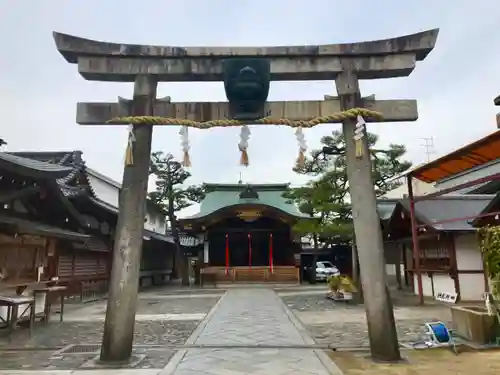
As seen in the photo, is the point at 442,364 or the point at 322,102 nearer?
the point at 442,364

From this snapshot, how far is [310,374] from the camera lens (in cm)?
550

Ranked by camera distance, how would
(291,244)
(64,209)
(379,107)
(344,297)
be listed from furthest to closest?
(291,244), (344,297), (64,209), (379,107)

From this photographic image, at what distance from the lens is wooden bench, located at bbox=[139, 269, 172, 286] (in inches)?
1024

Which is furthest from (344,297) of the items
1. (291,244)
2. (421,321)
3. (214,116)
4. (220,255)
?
(220,255)

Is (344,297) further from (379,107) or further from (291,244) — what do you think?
(291,244)

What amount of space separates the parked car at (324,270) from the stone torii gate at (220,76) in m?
22.7

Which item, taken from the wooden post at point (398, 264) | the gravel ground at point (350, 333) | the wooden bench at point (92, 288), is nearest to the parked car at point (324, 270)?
the wooden post at point (398, 264)

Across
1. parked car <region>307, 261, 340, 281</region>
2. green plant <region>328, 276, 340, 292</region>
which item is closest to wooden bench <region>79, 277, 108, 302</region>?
green plant <region>328, 276, 340, 292</region>

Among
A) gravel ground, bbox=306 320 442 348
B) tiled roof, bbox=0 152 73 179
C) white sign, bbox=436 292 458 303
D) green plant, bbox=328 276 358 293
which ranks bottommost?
gravel ground, bbox=306 320 442 348

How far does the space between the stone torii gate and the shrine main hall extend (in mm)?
18063

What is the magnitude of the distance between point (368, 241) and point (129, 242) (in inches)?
142

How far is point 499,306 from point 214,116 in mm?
5717

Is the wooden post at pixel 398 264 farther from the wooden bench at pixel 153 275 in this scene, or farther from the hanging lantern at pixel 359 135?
the hanging lantern at pixel 359 135

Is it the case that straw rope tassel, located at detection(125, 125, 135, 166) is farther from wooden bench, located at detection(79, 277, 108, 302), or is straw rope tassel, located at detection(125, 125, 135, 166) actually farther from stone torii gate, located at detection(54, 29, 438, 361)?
wooden bench, located at detection(79, 277, 108, 302)
